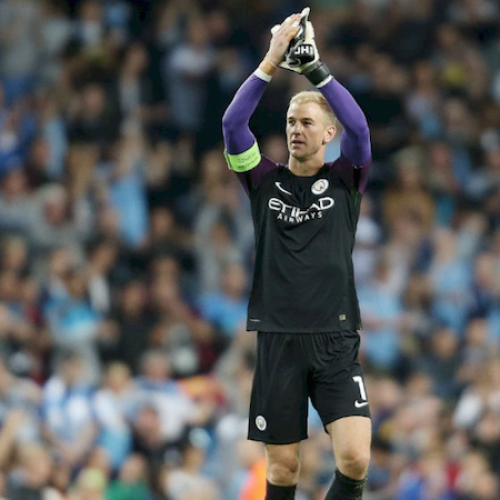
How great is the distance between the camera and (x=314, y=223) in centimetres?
726

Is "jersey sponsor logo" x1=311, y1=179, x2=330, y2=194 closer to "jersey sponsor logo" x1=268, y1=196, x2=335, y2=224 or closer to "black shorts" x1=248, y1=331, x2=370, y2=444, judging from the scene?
"jersey sponsor logo" x1=268, y1=196, x2=335, y2=224

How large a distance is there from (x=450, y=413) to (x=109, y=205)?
3.93 meters

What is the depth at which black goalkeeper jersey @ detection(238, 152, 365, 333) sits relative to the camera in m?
7.20

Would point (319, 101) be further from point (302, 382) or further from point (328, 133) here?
point (302, 382)

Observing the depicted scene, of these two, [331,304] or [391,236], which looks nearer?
[331,304]

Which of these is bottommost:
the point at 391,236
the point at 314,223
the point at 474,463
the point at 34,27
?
the point at 474,463

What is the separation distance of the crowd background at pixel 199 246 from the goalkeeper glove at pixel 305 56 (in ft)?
15.3

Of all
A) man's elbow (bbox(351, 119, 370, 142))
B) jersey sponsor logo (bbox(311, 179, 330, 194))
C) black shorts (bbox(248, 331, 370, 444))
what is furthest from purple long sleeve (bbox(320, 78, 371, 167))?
black shorts (bbox(248, 331, 370, 444))

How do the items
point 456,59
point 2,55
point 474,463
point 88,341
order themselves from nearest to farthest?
point 474,463 → point 88,341 → point 2,55 → point 456,59

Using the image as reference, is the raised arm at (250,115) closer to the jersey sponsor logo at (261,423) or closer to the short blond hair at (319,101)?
the short blond hair at (319,101)

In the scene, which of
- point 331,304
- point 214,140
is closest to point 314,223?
point 331,304

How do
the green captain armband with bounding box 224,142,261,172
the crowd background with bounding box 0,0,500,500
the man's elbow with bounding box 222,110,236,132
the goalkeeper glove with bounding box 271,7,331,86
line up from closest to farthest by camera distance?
the goalkeeper glove with bounding box 271,7,331,86 < the man's elbow with bounding box 222,110,236,132 < the green captain armband with bounding box 224,142,261,172 < the crowd background with bounding box 0,0,500,500

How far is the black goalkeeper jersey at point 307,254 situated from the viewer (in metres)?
7.20

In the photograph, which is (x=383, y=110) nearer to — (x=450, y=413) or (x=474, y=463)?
(x=450, y=413)
